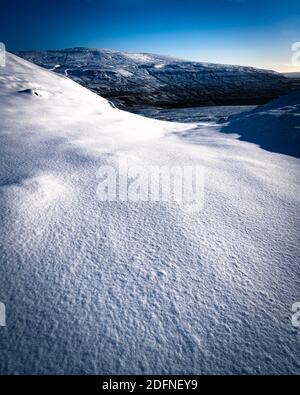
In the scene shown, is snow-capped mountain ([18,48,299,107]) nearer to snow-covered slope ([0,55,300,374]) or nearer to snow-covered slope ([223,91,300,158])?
snow-covered slope ([223,91,300,158])

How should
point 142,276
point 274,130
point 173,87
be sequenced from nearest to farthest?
point 142,276, point 274,130, point 173,87

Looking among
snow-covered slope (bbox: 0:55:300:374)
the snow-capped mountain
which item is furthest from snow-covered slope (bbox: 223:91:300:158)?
the snow-capped mountain

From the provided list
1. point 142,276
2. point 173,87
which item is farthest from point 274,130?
point 173,87

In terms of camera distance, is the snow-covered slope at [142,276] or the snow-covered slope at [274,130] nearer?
the snow-covered slope at [142,276]

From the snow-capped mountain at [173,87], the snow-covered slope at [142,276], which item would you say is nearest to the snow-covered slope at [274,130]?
the snow-covered slope at [142,276]

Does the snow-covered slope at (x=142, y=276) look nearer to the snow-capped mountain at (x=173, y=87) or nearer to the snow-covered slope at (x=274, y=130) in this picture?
the snow-covered slope at (x=274, y=130)

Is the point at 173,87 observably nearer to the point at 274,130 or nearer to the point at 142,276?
the point at 274,130

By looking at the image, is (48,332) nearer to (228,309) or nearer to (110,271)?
(110,271)
